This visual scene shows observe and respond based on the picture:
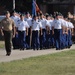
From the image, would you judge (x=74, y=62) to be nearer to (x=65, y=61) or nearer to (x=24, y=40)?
(x=65, y=61)

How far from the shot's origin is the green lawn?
13.5m

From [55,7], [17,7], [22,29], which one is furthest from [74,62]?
[55,7]

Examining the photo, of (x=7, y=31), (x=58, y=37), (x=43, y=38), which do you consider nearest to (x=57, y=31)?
(x=58, y=37)

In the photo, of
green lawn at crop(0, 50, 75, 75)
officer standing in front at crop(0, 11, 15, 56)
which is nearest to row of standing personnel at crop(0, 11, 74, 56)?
officer standing in front at crop(0, 11, 15, 56)

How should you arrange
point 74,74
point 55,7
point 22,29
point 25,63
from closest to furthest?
point 74,74 → point 25,63 → point 22,29 → point 55,7

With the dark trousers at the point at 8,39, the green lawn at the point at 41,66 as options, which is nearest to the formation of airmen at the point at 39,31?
the dark trousers at the point at 8,39

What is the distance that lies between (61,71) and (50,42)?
10001mm

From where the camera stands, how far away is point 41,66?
15.0 m

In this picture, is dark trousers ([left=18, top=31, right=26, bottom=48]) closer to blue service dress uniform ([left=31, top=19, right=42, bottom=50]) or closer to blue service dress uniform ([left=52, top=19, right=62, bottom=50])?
blue service dress uniform ([left=31, top=19, right=42, bottom=50])

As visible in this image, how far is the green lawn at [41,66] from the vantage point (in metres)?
13.5

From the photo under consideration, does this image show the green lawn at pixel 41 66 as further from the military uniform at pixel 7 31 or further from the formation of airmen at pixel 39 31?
the formation of airmen at pixel 39 31

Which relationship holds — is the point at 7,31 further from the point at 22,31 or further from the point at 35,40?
the point at 35,40

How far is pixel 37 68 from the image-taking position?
1445 cm

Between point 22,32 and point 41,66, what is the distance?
285 inches
